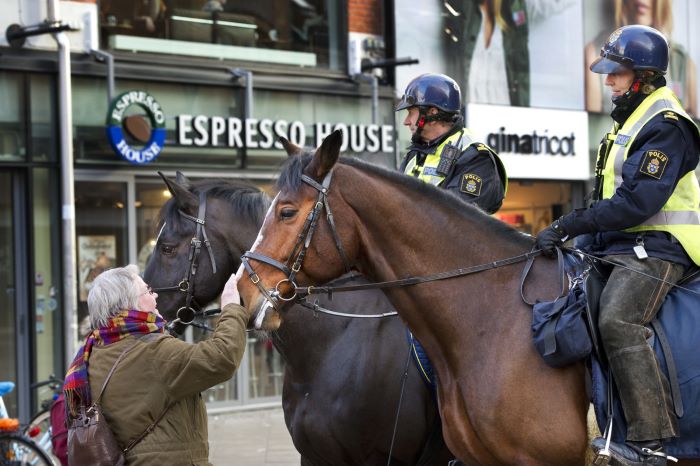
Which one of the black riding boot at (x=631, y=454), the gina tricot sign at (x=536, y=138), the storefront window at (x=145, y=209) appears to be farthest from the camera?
the gina tricot sign at (x=536, y=138)

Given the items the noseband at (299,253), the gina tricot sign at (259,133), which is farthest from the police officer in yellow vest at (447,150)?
the gina tricot sign at (259,133)

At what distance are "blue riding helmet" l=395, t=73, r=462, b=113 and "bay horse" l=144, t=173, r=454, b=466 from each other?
1089 millimetres

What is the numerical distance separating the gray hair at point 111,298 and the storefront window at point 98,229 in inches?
296

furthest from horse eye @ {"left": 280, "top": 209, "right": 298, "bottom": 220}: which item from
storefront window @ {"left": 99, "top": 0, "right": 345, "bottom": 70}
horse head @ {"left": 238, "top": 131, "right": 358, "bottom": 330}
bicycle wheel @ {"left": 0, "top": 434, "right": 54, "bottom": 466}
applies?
storefront window @ {"left": 99, "top": 0, "right": 345, "bottom": 70}

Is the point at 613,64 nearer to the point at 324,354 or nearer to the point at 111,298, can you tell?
the point at 324,354

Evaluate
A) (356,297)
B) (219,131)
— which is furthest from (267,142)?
(356,297)

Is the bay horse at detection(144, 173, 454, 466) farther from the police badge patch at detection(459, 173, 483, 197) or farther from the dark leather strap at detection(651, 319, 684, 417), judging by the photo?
the dark leather strap at detection(651, 319, 684, 417)

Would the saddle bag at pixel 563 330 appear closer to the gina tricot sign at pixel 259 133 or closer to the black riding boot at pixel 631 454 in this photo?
the black riding boot at pixel 631 454

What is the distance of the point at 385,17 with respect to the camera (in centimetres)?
1451

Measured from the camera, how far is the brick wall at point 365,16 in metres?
14.2

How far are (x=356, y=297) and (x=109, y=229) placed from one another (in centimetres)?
711

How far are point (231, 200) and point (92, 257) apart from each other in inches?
255

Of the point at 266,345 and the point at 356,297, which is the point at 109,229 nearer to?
the point at 266,345

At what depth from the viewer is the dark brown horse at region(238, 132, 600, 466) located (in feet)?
14.2
